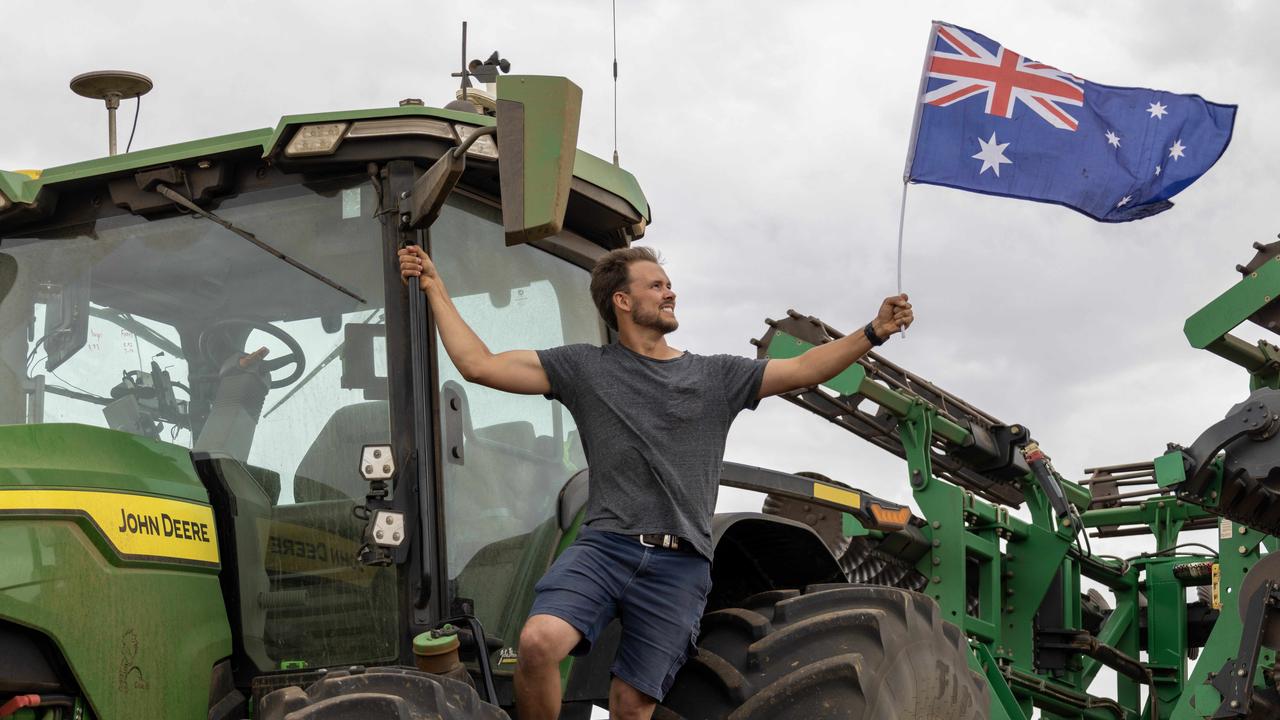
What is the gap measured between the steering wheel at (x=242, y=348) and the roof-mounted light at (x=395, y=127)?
58 centimetres

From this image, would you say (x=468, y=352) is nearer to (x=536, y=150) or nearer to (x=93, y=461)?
(x=536, y=150)

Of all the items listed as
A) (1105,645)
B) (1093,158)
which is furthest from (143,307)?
(1105,645)

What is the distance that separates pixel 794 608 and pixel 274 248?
68.6 inches

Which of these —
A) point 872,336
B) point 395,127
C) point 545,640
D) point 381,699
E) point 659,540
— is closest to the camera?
point 381,699

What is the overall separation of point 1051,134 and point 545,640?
12.7 feet

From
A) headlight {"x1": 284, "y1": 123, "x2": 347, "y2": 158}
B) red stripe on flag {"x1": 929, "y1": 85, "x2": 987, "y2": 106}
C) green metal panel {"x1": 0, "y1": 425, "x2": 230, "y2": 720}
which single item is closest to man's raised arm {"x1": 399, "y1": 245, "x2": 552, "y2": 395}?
headlight {"x1": 284, "y1": 123, "x2": 347, "y2": 158}

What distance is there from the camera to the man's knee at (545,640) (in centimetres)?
386

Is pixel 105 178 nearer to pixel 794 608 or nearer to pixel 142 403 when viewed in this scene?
pixel 142 403

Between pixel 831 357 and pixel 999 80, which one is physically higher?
pixel 999 80

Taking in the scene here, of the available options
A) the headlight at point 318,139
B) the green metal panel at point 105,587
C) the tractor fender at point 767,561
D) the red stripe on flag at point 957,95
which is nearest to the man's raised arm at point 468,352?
the headlight at point 318,139

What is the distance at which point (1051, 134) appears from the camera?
22.3 ft

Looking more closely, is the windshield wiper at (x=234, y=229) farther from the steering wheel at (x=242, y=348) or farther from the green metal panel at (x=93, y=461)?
the green metal panel at (x=93, y=461)

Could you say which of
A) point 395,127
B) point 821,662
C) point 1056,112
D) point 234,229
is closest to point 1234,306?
point 1056,112

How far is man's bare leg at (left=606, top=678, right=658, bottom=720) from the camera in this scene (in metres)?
4.09
